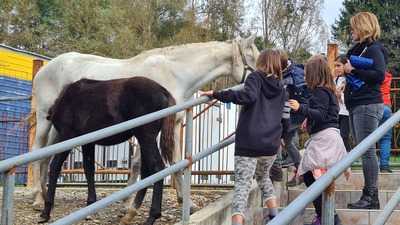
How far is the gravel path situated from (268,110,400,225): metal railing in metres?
2.24

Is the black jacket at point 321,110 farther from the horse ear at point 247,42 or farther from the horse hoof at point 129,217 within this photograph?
the horse ear at point 247,42

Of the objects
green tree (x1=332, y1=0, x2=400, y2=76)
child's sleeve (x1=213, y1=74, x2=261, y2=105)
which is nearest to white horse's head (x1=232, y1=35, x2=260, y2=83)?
child's sleeve (x1=213, y1=74, x2=261, y2=105)

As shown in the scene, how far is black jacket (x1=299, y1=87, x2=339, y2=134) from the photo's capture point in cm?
495

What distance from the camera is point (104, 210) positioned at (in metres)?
6.41

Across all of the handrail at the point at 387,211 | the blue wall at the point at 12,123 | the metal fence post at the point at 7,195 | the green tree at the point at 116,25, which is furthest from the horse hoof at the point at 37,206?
the green tree at the point at 116,25

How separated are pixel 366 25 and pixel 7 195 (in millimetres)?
3456

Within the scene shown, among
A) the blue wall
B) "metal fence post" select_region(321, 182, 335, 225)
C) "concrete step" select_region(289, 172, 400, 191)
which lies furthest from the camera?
the blue wall

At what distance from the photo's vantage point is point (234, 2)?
90.6ft

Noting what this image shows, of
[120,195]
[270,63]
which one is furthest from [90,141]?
[270,63]

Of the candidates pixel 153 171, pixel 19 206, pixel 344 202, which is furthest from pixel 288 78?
pixel 19 206

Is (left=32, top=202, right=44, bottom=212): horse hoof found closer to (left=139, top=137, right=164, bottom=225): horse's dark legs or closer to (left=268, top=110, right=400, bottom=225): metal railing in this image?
(left=139, top=137, right=164, bottom=225): horse's dark legs

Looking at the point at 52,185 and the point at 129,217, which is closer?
the point at 129,217

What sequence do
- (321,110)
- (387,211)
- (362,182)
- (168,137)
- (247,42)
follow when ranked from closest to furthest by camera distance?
(387,211) → (321,110) → (168,137) → (362,182) → (247,42)

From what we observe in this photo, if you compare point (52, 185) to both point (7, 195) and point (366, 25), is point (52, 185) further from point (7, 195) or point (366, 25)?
point (366, 25)
